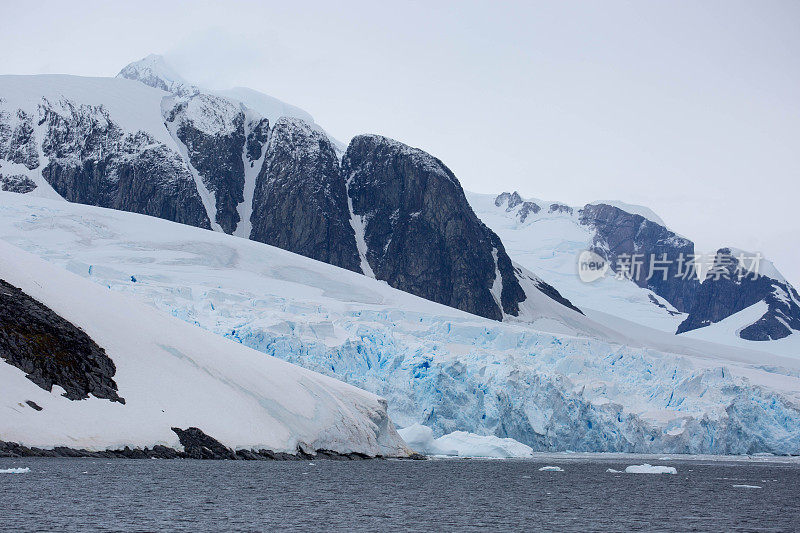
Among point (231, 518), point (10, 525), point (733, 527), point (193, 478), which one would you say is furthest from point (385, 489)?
point (10, 525)

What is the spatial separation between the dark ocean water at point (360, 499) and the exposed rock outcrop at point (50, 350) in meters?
4.26

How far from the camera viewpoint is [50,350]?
41594 mm

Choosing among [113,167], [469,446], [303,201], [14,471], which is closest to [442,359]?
[469,446]

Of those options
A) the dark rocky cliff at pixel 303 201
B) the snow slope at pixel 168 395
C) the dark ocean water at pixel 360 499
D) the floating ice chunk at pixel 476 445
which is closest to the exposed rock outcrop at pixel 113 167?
the dark rocky cliff at pixel 303 201

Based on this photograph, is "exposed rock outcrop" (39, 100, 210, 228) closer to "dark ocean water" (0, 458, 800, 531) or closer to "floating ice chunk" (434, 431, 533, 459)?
"floating ice chunk" (434, 431, 533, 459)

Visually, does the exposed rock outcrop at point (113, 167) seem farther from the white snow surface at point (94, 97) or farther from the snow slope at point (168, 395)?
the snow slope at point (168, 395)

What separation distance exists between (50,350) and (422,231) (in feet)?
454

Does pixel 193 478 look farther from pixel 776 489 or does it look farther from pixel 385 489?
pixel 776 489

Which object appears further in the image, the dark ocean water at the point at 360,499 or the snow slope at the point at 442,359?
the snow slope at the point at 442,359

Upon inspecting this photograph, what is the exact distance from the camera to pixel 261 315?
229 ft

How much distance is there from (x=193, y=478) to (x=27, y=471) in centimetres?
590

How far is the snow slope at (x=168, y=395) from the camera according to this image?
38656 millimetres

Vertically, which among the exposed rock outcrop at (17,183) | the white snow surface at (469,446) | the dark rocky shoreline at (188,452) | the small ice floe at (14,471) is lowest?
the white snow surface at (469,446)

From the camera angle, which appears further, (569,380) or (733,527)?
(569,380)
